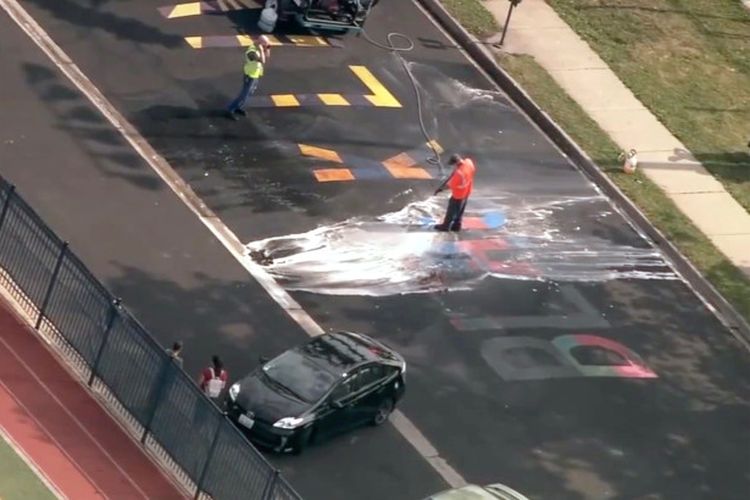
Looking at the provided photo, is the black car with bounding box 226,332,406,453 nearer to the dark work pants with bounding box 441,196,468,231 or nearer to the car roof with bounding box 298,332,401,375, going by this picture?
the car roof with bounding box 298,332,401,375

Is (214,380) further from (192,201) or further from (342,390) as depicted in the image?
(192,201)

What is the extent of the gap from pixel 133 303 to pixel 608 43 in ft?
55.6

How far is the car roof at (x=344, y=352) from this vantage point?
25.8 m

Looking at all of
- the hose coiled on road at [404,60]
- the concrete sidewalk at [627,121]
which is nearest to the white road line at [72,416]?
the hose coiled on road at [404,60]

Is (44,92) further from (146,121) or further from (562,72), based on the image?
(562,72)

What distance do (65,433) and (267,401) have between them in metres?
3.03

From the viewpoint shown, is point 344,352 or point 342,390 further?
point 344,352

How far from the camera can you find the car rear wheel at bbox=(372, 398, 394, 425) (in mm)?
26344

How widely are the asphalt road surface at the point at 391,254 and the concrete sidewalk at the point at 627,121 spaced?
177 centimetres

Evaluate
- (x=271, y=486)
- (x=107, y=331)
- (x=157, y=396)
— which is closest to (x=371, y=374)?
(x=157, y=396)

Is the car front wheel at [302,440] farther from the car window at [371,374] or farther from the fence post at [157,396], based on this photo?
the fence post at [157,396]

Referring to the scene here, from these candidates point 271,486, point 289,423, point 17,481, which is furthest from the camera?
point 289,423

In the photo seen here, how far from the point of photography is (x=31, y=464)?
2284cm

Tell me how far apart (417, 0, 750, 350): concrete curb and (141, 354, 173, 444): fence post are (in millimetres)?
12442
